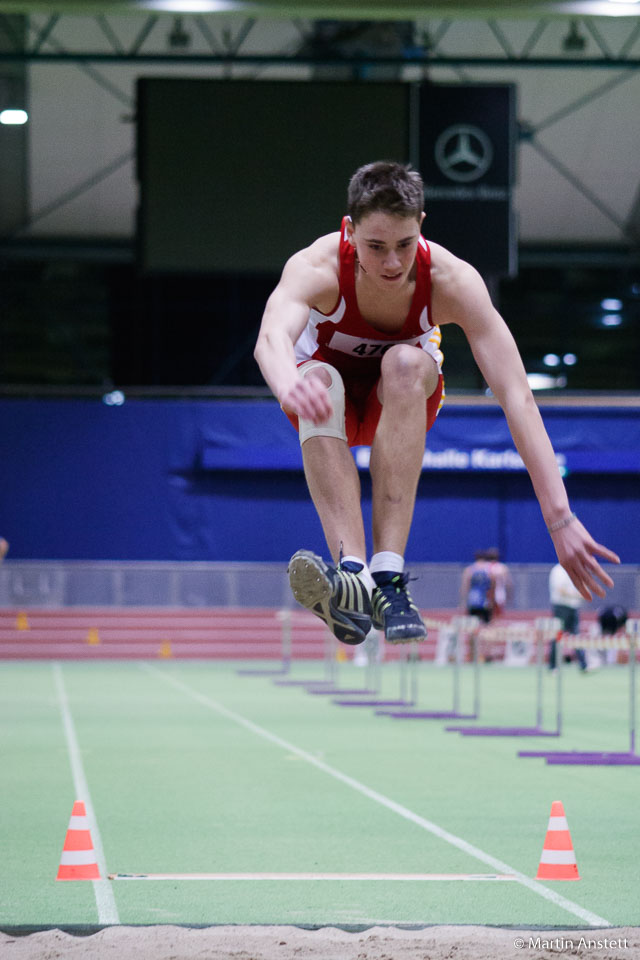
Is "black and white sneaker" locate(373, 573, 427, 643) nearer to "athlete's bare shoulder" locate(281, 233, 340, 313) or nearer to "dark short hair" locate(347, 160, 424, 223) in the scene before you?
"athlete's bare shoulder" locate(281, 233, 340, 313)

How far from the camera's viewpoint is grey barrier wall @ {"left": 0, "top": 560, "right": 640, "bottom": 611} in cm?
2381

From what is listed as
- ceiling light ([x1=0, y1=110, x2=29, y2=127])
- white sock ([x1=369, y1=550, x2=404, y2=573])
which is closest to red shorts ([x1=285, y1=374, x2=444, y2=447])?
white sock ([x1=369, y1=550, x2=404, y2=573])

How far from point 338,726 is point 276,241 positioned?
184 inches

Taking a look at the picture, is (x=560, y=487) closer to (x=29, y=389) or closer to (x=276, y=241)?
(x=276, y=241)

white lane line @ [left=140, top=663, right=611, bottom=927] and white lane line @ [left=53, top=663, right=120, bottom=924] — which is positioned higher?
white lane line @ [left=140, top=663, right=611, bottom=927]

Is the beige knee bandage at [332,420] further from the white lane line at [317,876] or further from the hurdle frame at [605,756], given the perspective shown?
the hurdle frame at [605,756]

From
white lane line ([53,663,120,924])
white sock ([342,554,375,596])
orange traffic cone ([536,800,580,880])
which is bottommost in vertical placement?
white lane line ([53,663,120,924])

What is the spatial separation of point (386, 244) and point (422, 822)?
15.8 feet

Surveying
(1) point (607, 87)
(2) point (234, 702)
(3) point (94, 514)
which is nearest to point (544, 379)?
(1) point (607, 87)

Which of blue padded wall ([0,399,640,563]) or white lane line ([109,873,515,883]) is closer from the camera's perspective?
white lane line ([109,873,515,883])

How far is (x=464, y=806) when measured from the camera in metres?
9.20

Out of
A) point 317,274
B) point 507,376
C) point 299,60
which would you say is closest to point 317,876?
point 507,376

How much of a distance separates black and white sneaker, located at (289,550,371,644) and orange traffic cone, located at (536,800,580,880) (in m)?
2.37

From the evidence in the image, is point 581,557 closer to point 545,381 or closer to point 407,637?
point 407,637
